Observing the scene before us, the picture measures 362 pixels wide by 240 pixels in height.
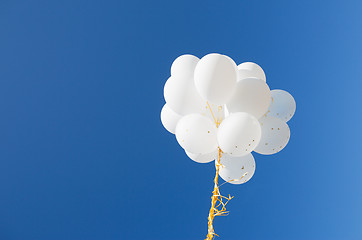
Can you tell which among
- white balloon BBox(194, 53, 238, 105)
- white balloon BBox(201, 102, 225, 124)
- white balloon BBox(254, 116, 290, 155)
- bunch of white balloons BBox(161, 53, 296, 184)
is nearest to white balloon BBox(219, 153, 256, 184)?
bunch of white balloons BBox(161, 53, 296, 184)

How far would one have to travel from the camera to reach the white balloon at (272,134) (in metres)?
1.66

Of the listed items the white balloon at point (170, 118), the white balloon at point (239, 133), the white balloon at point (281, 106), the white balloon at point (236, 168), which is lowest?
the white balloon at point (239, 133)

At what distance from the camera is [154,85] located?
314 cm

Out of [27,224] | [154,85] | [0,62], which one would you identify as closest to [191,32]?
[154,85]

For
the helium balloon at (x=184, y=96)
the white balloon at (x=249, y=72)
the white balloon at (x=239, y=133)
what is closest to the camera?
the white balloon at (x=239, y=133)

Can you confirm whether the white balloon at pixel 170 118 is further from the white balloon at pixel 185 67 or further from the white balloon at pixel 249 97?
the white balloon at pixel 249 97

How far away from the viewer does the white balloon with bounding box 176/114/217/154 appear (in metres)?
1.53

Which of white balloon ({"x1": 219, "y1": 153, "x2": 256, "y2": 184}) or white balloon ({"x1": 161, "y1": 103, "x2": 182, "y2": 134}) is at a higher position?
white balloon ({"x1": 161, "y1": 103, "x2": 182, "y2": 134})

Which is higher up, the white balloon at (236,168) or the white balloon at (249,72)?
the white balloon at (249,72)

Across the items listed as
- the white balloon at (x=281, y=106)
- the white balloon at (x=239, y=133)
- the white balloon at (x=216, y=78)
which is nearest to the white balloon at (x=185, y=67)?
the white balloon at (x=216, y=78)

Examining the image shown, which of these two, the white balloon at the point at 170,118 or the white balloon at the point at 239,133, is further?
the white balloon at the point at 170,118

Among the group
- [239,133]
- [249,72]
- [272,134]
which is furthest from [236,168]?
[249,72]

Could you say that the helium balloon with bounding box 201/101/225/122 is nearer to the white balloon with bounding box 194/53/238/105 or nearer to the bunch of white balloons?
the bunch of white balloons

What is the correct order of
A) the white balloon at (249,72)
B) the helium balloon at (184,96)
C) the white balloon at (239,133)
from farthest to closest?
the white balloon at (249,72) → the helium balloon at (184,96) → the white balloon at (239,133)
